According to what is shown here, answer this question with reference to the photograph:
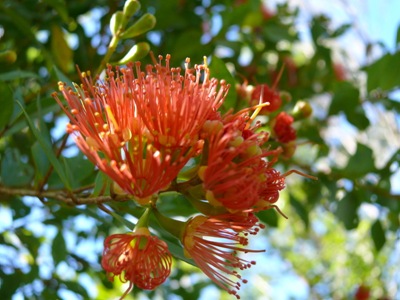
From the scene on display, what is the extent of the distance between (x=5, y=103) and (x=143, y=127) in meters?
0.50

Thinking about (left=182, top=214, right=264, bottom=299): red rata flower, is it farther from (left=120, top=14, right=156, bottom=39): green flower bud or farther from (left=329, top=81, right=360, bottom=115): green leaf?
(left=329, top=81, right=360, bottom=115): green leaf

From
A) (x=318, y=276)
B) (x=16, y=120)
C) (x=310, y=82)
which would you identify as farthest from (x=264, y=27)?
(x=318, y=276)

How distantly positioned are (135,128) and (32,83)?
167 centimetres

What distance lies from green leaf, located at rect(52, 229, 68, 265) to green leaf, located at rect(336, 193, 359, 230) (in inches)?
38.8

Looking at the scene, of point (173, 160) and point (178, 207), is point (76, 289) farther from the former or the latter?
point (173, 160)

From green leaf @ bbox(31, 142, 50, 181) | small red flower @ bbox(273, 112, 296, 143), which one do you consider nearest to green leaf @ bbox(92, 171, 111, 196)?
green leaf @ bbox(31, 142, 50, 181)

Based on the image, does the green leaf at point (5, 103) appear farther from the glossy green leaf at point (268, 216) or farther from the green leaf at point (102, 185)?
the glossy green leaf at point (268, 216)

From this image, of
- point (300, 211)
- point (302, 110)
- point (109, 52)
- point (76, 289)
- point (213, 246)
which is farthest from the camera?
point (300, 211)

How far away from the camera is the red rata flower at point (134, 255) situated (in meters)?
0.99

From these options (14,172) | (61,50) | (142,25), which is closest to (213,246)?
(142,25)

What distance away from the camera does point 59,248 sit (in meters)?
1.85

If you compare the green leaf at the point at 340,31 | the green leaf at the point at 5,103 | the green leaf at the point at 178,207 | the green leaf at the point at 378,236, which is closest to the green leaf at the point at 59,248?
the green leaf at the point at 178,207

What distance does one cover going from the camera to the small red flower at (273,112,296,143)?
4.61ft

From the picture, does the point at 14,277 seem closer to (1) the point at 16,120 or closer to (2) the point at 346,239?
(1) the point at 16,120
